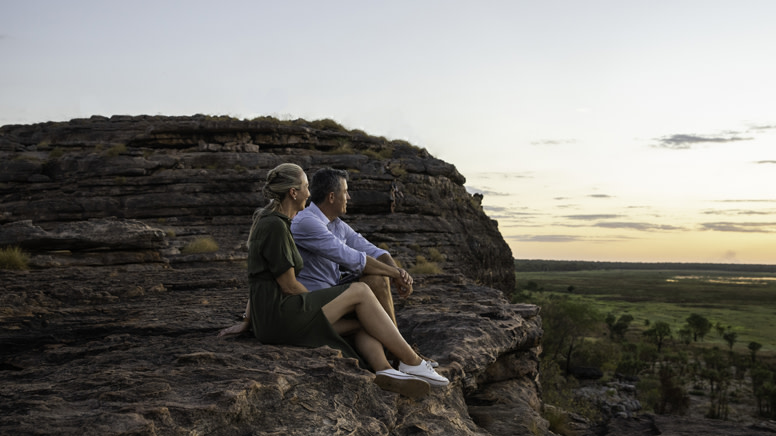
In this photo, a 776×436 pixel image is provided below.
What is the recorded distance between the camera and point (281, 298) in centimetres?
452

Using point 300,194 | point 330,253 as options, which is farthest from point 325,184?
point 330,253

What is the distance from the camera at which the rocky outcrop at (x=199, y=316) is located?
3.63m

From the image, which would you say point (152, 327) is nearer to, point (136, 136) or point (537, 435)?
point (537, 435)

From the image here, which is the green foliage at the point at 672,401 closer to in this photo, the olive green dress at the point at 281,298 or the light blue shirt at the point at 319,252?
the light blue shirt at the point at 319,252

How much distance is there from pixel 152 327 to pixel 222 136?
73.5 ft

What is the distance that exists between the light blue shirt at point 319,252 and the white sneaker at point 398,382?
1.12 m

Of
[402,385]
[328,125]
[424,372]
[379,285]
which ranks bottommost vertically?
[402,385]

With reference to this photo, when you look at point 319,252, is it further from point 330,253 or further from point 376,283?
point 376,283

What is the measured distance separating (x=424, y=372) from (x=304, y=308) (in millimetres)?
1238

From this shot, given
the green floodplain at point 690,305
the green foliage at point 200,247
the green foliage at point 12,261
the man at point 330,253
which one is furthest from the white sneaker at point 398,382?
the green floodplain at point 690,305

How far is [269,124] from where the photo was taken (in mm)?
27406

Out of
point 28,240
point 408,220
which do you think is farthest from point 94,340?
point 408,220

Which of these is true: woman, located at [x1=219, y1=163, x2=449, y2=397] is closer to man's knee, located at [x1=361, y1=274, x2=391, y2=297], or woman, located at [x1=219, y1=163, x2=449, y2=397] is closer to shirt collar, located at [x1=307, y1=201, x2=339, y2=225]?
man's knee, located at [x1=361, y1=274, x2=391, y2=297]

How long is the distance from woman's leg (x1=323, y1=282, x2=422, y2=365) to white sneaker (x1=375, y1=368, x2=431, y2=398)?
6.4 inches
